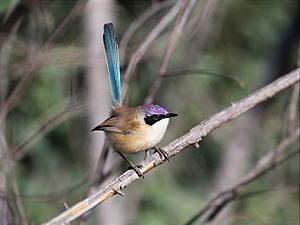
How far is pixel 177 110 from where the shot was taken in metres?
5.40

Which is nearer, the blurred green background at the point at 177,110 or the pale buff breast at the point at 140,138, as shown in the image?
the pale buff breast at the point at 140,138

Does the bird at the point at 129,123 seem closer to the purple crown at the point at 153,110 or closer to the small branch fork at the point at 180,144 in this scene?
the purple crown at the point at 153,110

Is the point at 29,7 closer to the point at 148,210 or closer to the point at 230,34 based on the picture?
the point at 148,210

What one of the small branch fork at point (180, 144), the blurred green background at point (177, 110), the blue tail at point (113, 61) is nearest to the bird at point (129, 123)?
the blue tail at point (113, 61)

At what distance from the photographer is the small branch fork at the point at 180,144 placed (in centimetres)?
192

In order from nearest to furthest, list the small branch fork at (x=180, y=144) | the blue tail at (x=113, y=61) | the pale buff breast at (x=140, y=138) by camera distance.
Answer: the small branch fork at (x=180, y=144), the pale buff breast at (x=140, y=138), the blue tail at (x=113, y=61)

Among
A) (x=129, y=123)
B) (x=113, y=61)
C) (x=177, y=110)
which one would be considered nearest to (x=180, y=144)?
(x=129, y=123)

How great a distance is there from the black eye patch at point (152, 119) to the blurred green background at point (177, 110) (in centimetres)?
99

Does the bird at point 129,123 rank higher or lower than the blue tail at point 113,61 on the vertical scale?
lower

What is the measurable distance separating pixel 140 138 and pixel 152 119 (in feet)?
0.36

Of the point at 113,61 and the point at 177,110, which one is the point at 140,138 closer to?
the point at 113,61

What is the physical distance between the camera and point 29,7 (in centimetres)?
305

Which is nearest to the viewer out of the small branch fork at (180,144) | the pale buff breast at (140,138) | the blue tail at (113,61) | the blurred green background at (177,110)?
the small branch fork at (180,144)

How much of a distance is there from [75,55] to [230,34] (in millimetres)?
2909
